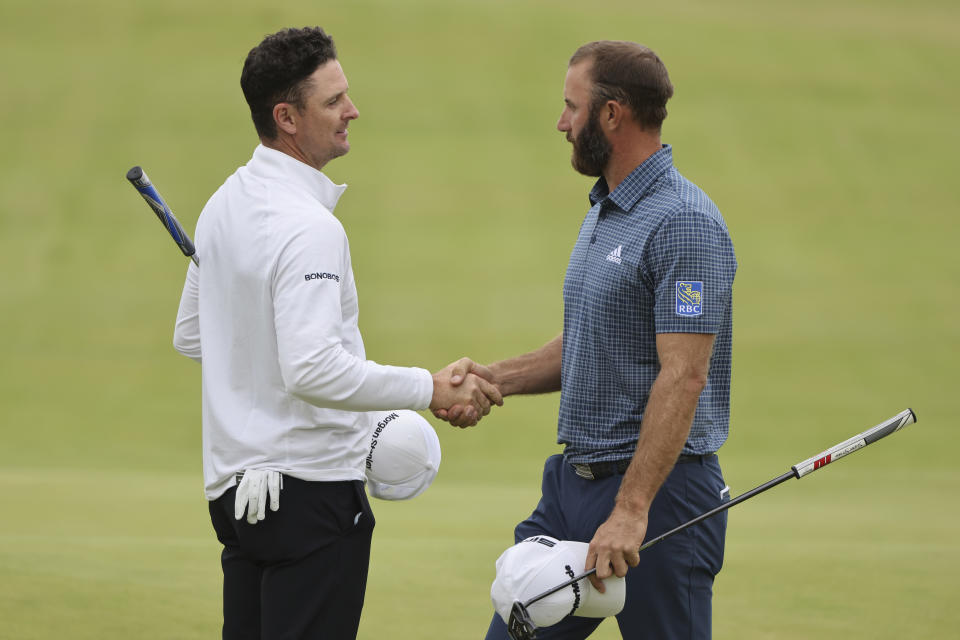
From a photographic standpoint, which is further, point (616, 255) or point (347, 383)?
point (616, 255)

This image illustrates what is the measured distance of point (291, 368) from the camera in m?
2.57

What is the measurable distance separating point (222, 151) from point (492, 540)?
1049 cm

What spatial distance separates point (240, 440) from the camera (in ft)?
8.91

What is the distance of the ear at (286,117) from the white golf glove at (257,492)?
A: 0.79m

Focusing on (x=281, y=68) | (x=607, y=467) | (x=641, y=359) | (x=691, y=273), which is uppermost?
(x=281, y=68)

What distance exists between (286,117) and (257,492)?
33.9 inches

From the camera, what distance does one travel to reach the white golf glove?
267 centimetres

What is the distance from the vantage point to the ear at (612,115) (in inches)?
116

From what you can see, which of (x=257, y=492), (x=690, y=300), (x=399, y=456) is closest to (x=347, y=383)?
(x=257, y=492)

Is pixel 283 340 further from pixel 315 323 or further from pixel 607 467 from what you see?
pixel 607 467

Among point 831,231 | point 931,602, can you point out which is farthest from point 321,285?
point 831,231

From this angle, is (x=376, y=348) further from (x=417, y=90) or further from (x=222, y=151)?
(x=417, y=90)

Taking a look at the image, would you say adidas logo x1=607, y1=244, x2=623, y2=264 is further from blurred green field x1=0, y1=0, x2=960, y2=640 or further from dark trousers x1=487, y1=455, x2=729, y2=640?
blurred green field x1=0, y1=0, x2=960, y2=640

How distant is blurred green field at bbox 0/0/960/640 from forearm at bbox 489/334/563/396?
1768 millimetres
